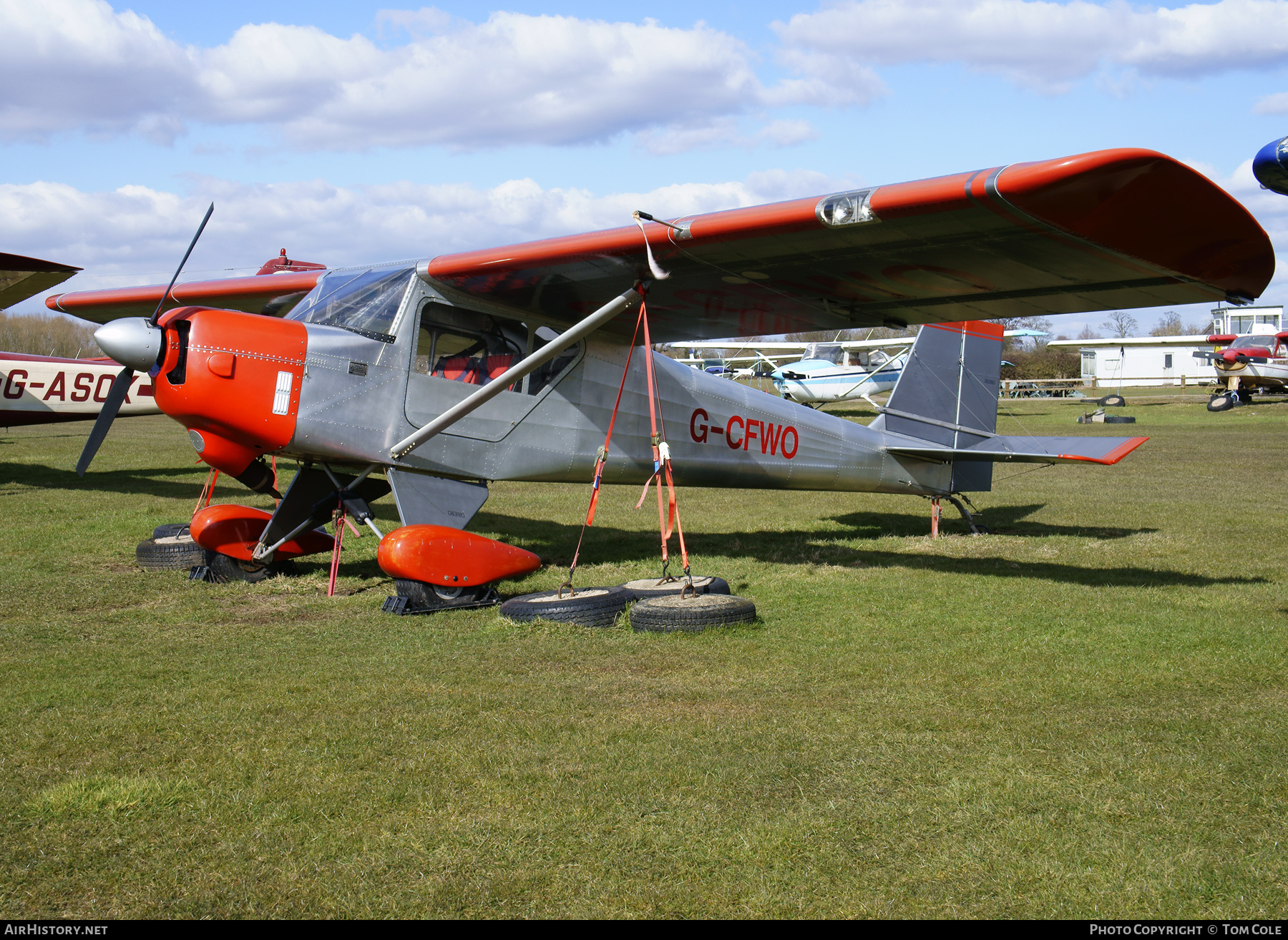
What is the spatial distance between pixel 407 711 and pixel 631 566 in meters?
4.17

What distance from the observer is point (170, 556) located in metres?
8.10

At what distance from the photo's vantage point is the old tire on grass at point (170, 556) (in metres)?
8.06

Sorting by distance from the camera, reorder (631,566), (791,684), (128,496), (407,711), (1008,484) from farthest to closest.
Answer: (1008,484)
(128,496)
(631,566)
(791,684)
(407,711)

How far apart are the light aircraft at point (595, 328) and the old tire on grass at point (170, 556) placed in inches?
20.5

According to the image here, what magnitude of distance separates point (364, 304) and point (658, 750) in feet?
15.5

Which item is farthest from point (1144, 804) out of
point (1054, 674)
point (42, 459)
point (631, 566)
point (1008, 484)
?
point (42, 459)

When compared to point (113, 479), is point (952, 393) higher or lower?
higher

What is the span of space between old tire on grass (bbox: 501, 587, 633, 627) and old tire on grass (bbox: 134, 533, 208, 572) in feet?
10.9

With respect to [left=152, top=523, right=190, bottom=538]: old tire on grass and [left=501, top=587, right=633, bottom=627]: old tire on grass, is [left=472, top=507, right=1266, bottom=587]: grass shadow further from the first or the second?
[left=152, top=523, right=190, bottom=538]: old tire on grass

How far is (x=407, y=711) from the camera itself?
4.45 meters

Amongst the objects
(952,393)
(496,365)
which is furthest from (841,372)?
(496,365)

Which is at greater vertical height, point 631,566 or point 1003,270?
point 1003,270

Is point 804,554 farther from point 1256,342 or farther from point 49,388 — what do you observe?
point 1256,342

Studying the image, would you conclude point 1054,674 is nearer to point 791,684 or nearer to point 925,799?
point 791,684
